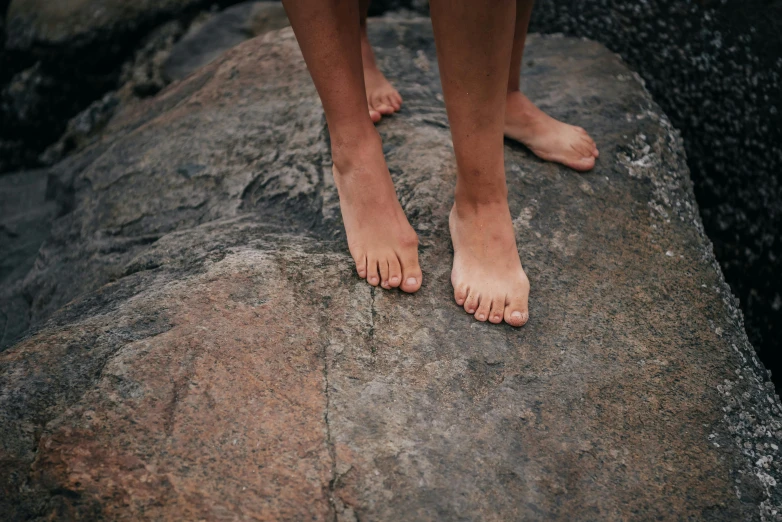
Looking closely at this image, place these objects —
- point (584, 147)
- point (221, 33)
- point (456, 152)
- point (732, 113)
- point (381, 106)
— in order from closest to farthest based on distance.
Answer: point (456, 152)
point (584, 147)
point (381, 106)
point (732, 113)
point (221, 33)

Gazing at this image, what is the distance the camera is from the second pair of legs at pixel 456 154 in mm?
1369

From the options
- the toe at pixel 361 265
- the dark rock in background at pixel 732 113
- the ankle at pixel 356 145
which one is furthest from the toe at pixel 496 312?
the dark rock in background at pixel 732 113

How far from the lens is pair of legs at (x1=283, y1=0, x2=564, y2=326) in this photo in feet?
4.50

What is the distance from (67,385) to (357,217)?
0.78 meters

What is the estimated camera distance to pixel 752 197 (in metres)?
2.36

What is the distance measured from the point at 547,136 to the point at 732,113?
847 mm

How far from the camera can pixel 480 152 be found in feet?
4.92

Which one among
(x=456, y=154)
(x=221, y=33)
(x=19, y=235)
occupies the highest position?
(x=456, y=154)

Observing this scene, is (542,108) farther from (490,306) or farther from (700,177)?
(490,306)

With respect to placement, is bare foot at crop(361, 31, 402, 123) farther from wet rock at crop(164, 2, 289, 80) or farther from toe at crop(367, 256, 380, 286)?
wet rock at crop(164, 2, 289, 80)

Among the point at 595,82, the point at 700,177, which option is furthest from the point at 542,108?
the point at 700,177

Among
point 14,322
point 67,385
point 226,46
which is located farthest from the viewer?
point 226,46

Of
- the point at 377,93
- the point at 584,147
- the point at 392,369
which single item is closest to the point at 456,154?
the point at 392,369

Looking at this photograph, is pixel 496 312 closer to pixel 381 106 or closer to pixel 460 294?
pixel 460 294
